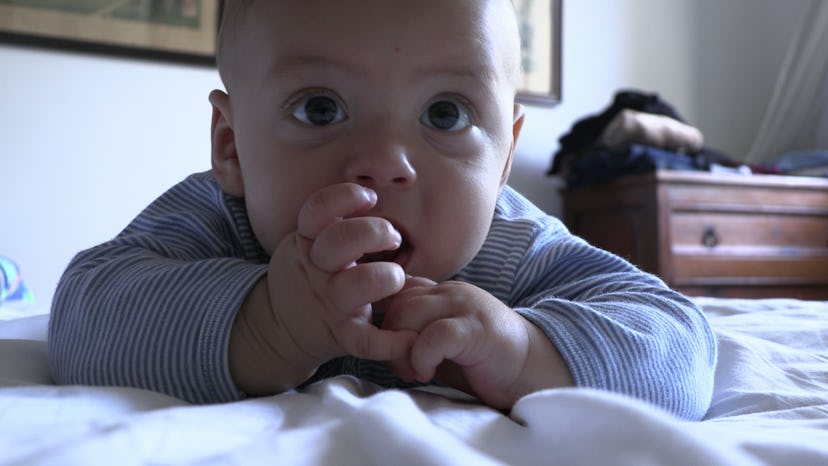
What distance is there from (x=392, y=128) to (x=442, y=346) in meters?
0.20

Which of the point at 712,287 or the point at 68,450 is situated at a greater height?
the point at 68,450

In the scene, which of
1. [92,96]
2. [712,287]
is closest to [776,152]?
[712,287]

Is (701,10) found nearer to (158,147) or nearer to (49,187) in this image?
(158,147)

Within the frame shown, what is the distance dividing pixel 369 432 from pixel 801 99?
9.80 feet

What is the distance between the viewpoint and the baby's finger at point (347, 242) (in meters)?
0.45

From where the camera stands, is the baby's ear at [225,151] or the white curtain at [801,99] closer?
the baby's ear at [225,151]

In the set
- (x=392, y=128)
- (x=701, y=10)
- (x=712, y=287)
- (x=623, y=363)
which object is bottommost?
(x=712, y=287)

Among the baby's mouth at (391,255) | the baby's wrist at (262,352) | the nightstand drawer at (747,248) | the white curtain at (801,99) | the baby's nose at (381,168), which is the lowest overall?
the nightstand drawer at (747,248)

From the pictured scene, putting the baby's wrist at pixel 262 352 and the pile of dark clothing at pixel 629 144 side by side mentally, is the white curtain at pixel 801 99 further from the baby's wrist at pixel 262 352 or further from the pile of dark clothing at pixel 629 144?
the baby's wrist at pixel 262 352

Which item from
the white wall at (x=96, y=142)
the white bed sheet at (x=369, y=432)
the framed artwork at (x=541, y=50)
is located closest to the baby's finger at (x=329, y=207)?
the white bed sheet at (x=369, y=432)

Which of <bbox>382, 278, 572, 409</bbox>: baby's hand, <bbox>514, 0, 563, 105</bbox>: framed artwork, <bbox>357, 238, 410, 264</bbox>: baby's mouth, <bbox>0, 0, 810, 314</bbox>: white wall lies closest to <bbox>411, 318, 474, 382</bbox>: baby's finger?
<bbox>382, 278, 572, 409</bbox>: baby's hand

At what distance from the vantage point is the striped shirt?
1.64 feet

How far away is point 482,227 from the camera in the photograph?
65 centimetres

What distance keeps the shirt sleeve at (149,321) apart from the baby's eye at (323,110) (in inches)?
5.1
